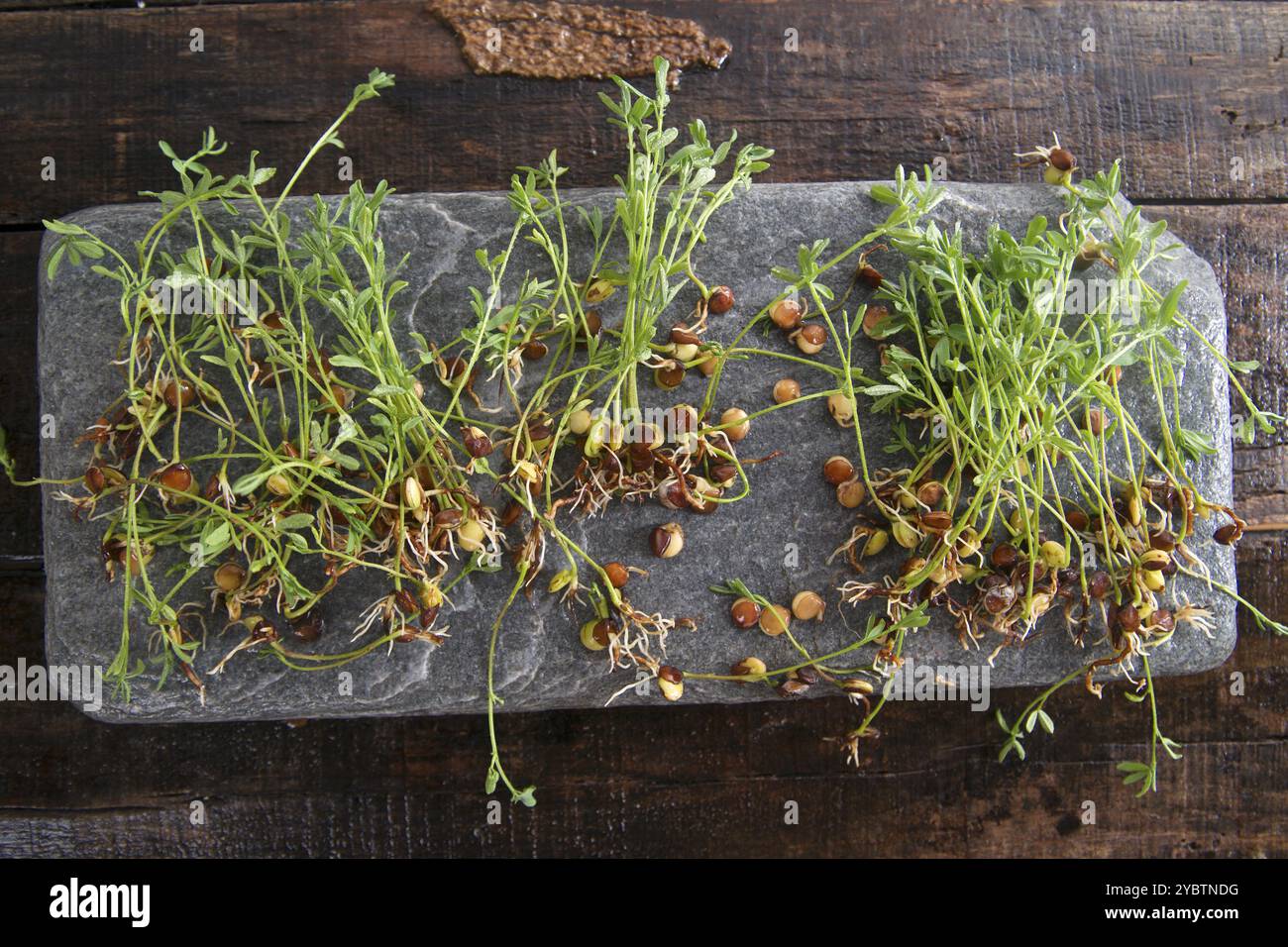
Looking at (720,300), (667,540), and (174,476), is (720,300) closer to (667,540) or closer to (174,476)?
(667,540)

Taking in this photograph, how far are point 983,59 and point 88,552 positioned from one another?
141 cm

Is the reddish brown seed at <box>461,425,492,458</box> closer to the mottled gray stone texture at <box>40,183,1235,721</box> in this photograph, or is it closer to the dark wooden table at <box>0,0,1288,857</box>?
the mottled gray stone texture at <box>40,183,1235,721</box>

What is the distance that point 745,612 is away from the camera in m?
1.09

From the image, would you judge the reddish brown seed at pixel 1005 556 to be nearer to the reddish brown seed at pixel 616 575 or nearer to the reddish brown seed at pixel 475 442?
the reddish brown seed at pixel 616 575

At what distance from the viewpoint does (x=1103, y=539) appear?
1.07 meters

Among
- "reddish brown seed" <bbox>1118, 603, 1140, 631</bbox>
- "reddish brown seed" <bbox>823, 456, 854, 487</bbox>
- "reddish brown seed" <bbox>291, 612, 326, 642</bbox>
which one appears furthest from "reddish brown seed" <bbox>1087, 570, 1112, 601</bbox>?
"reddish brown seed" <bbox>291, 612, 326, 642</bbox>

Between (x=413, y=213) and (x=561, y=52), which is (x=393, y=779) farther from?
(x=561, y=52)

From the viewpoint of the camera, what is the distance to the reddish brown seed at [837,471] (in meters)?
1.09

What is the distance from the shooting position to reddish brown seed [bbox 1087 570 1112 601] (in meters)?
1.09

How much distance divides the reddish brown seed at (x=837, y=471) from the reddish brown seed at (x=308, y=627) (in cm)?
63

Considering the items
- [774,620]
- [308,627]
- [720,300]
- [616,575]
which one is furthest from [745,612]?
[308,627]

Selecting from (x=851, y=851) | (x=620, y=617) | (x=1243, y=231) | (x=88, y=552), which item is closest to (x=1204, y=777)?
(x=851, y=851)

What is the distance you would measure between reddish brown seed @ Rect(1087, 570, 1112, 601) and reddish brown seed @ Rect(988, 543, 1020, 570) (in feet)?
0.33

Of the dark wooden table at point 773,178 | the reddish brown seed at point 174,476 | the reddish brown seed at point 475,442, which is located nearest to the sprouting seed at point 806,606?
the dark wooden table at point 773,178
